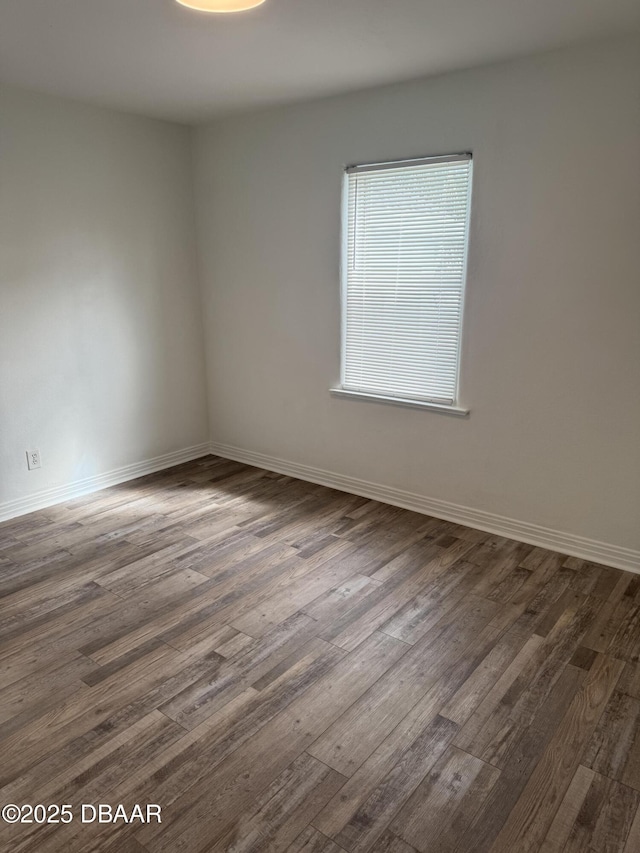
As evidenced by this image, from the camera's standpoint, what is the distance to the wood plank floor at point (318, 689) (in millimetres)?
1655

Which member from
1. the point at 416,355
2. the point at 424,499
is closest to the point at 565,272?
the point at 416,355

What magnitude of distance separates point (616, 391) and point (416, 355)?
1.12 m

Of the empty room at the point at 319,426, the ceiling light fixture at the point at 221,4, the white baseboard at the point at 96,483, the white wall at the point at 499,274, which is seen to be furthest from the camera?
the white baseboard at the point at 96,483

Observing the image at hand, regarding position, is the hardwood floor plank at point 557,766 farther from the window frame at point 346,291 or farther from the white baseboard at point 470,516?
the window frame at point 346,291

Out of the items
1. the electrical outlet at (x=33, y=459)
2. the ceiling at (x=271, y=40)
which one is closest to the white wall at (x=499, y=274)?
the ceiling at (x=271, y=40)

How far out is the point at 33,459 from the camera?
3691 mm

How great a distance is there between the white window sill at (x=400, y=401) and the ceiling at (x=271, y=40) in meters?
1.76

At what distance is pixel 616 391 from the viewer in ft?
9.29

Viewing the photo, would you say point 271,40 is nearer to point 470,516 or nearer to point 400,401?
point 400,401

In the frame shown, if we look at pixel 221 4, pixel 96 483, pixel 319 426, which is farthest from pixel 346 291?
pixel 96 483

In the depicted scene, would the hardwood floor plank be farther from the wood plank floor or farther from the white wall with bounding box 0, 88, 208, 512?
the white wall with bounding box 0, 88, 208, 512

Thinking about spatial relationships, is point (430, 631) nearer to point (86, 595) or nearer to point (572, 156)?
point (86, 595)

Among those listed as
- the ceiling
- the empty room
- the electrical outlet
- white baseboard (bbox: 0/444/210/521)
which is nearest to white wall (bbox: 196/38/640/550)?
the empty room

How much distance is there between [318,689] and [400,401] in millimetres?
1891
